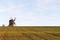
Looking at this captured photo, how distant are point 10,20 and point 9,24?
69.3 inches

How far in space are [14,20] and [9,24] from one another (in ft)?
8.43

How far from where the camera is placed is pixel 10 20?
82.1m

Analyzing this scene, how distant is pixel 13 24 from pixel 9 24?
1583 millimetres

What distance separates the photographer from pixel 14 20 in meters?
81.9

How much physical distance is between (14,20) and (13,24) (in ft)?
5.58

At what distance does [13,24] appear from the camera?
81.4m

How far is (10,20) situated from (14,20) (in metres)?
1.61

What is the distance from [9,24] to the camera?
8138 cm
